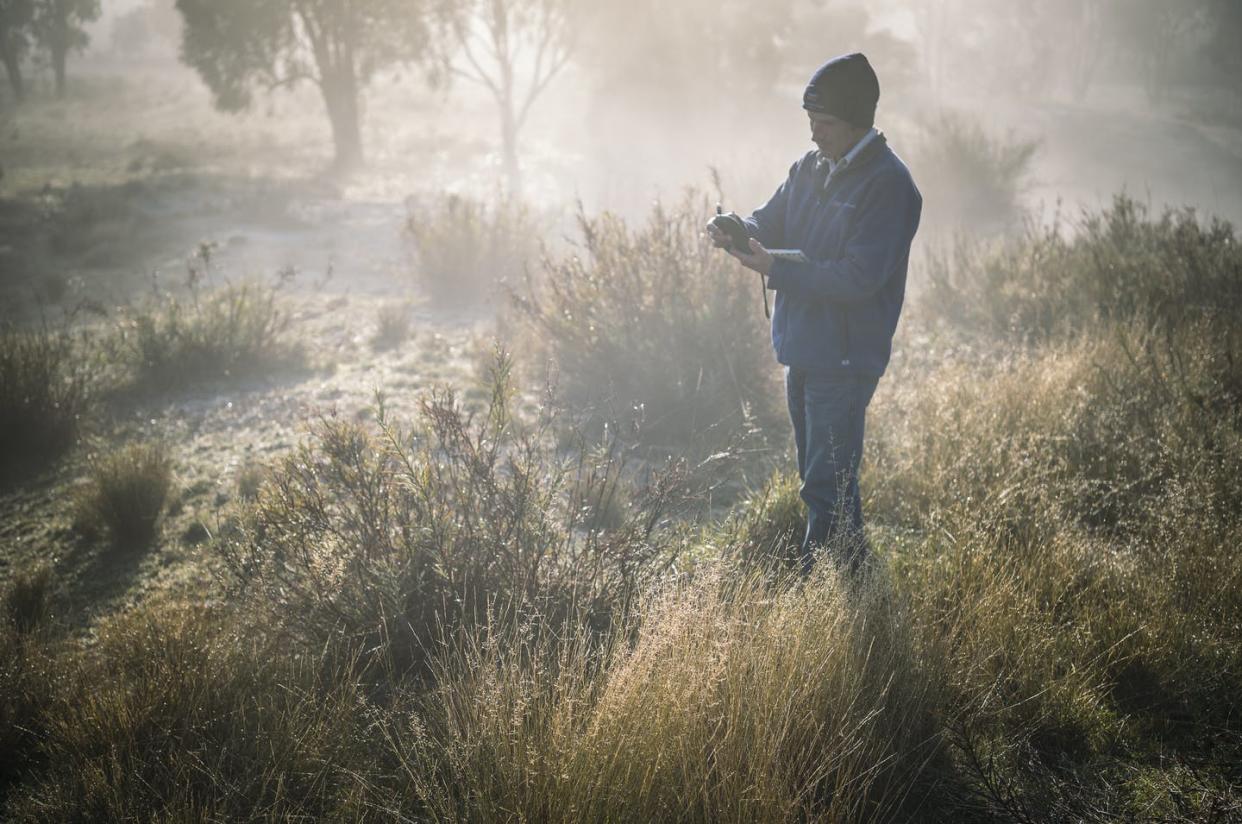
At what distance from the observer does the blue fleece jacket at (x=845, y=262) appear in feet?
8.57

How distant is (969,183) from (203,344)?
12918 millimetres

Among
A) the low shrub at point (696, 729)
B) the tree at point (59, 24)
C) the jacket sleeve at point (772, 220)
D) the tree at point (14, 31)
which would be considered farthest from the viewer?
the tree at point (59, 24)

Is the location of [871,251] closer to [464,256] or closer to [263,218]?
[464,256]

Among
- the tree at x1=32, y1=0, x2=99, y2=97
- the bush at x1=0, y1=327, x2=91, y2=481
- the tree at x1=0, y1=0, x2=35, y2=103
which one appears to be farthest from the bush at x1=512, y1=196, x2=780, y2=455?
the tree at x1=32, y1=0, x2=99, y2=97

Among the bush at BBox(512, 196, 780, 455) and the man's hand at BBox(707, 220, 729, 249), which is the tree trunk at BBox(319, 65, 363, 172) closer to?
the bush at BBox(512, 196, 780, 455)

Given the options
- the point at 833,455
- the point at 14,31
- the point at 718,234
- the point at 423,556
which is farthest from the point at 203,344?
the point at 14,31

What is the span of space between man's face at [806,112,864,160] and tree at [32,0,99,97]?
138 ft

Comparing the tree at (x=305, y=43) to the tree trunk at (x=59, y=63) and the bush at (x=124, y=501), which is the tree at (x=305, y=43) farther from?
the tree trunk at (x=59, y=63)

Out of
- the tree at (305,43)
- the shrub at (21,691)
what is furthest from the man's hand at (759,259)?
the tree at (305,43)

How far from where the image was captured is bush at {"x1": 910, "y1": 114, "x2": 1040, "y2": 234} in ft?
44.7

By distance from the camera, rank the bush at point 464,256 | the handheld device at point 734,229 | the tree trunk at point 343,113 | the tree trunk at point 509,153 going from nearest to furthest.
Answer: the handheld device at point 734,229
the bush at point 464,256
the tree trunk at point 343,113
the tree trunk at point 509,153

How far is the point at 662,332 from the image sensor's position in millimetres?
5508

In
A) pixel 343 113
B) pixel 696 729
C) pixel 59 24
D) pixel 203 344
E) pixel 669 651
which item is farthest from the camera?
pixel 59 24

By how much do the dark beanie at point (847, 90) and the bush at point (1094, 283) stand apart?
3538mm
